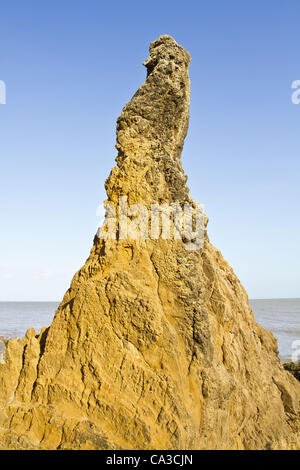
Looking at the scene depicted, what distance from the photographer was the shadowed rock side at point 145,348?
6496 millimetres

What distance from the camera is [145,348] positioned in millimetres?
6973

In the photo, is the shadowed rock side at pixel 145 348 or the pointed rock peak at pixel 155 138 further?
the pointed rock peak at pixel 155 138

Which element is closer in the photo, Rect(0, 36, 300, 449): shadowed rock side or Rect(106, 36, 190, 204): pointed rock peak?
Rect(0, 36, 300, 449): shadowed rock side

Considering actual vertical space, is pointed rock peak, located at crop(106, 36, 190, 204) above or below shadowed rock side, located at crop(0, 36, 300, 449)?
above

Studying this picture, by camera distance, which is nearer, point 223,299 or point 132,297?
point 132,297

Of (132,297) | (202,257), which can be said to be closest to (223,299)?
(202,257)

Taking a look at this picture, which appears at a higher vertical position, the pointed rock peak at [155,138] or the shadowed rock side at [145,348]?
the pointed rock peak at [155,138]

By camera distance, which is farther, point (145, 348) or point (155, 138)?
point (155, 138)

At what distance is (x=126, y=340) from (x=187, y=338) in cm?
115

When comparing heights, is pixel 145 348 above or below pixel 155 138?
below

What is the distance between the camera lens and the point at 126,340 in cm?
701

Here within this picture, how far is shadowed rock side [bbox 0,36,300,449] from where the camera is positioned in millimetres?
6496
